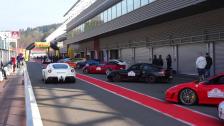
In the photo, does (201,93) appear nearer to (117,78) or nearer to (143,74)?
(143,74)

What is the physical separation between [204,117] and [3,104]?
6.98m

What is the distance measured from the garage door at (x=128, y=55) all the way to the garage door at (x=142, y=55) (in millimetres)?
1431

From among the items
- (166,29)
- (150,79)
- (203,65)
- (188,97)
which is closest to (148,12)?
(166,29)

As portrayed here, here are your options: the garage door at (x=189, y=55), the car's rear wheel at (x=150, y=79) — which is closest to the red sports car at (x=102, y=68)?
the garage door at (x=189, y=55)

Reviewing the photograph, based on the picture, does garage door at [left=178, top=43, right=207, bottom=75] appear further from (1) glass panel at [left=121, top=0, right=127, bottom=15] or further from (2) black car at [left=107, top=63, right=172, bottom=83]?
(1) glass panel at [left=121, top=0, right=127, bottom=15]

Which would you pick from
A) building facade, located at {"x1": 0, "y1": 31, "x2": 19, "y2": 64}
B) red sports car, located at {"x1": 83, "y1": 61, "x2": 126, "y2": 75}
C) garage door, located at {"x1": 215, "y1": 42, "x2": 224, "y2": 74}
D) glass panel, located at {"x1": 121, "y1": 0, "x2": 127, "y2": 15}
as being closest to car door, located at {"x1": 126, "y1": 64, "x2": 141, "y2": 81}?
garage door, located at {"x1": 215, "y1": 42, "x2": 224, "y2": 74}

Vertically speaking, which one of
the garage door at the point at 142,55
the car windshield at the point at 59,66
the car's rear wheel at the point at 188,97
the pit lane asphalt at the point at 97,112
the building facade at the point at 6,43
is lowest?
the pit lane asphalt at the point at 97,112

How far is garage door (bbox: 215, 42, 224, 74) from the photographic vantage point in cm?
2365

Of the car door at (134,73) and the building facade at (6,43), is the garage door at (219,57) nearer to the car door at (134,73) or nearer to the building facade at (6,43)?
the car door at (134,73)

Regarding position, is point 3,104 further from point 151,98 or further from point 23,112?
point 151,98

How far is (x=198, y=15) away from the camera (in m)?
26.5

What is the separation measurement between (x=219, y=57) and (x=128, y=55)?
65.6ft

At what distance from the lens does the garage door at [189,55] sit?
26600mm

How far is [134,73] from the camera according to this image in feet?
73.9
